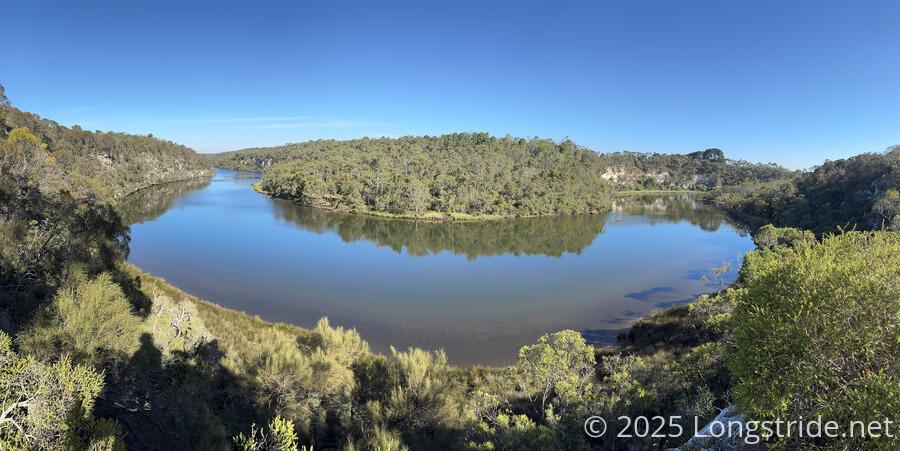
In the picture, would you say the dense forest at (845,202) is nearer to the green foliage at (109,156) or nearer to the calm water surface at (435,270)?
the calm water surface at (435,270)

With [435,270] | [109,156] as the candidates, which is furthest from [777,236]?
[109,156]

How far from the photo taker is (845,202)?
46906mm

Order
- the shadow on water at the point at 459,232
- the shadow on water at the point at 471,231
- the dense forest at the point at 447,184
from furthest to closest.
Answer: the dense forest at the point at 447,184
the shadow on water at the point at 471,231
the shadow on water at the point at 459,232

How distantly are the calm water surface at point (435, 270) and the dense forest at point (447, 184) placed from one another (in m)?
8.29

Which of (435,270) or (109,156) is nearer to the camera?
(435,270)

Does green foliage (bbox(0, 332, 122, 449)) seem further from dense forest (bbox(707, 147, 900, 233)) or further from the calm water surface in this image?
dense forest (bbox(707, 147, 900, 233))

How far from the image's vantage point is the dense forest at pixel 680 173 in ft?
444

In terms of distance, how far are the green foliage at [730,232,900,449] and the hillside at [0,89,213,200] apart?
37251 mm

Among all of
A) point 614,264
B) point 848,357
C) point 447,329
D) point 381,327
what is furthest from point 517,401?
point 614,264

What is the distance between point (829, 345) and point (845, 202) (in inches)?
2405

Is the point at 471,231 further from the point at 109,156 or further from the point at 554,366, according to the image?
the point at 109,156

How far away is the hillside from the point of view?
45594mm

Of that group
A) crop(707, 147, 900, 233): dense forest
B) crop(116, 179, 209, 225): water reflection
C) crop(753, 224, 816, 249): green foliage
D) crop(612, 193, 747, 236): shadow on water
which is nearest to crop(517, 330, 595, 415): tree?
crop(753, 224, 816, 249): green foliage

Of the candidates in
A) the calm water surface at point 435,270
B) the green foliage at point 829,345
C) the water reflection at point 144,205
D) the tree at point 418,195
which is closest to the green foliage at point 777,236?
the calm water surface at point 435,270
